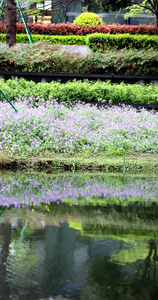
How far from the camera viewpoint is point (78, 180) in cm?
703

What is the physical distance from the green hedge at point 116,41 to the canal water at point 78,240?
10.6 m

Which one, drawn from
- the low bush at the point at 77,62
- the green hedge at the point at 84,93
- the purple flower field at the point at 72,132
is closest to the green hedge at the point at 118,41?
the low bush at the point at 77,62

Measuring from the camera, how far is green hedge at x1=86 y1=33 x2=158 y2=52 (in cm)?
1628

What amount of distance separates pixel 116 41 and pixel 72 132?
8398mm

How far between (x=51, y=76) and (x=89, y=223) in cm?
1012

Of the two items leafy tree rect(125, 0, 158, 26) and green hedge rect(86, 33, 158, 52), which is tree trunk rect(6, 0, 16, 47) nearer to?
green hedge rect(86, 33, 158, 52)

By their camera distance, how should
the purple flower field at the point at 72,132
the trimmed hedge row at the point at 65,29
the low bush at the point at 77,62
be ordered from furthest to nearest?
1. the trimmed hedge row at the point at 65,29
2. the low bush at the point at 77,62
3. the purple flower field at the point at 72,132

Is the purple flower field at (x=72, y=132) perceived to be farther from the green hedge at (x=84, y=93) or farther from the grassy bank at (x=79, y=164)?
the green hedge at (x=84, y=93)

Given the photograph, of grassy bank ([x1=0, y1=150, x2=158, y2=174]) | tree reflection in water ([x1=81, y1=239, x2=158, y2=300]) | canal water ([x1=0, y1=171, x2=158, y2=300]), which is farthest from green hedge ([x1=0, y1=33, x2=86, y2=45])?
tree reflection in water ([x1=81, y1=239, x2=158, y2=300])

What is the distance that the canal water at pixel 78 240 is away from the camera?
283cm

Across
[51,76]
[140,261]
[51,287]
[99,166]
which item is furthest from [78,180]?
[51,76]

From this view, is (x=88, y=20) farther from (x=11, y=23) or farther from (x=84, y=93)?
(x=84, y=93)

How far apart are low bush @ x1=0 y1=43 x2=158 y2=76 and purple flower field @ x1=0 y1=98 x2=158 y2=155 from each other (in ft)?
13.5

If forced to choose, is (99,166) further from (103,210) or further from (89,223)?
(89,223)
